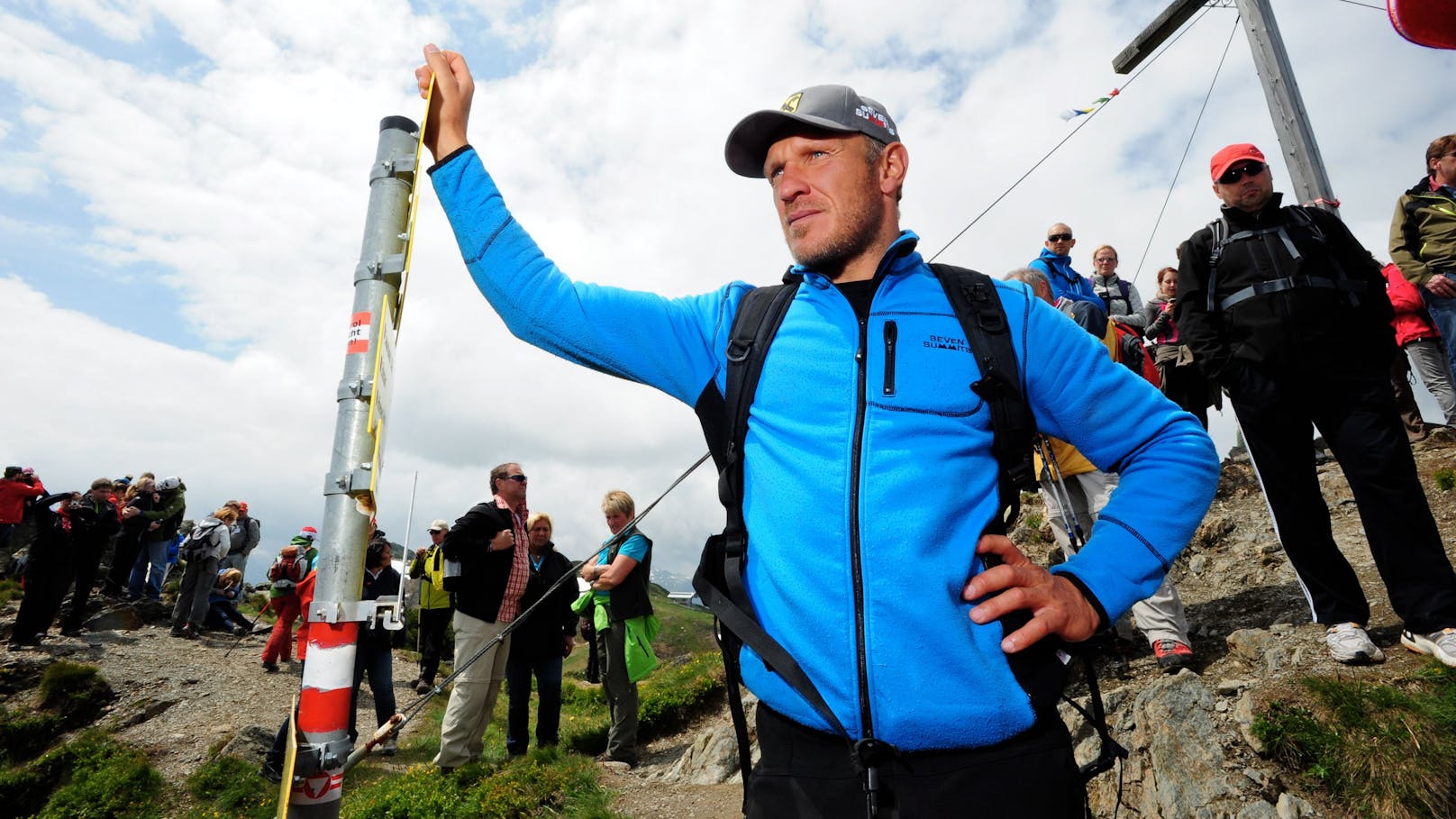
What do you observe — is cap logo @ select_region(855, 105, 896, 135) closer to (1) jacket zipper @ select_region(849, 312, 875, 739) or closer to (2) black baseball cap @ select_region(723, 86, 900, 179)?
(2) black baseball cap @ select_region(723, 86, 900, 179)

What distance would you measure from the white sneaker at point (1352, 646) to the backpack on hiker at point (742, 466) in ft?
13.3

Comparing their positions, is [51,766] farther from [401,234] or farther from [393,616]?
[401,234]

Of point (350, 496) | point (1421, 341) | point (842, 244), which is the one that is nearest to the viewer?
point (842, 244)

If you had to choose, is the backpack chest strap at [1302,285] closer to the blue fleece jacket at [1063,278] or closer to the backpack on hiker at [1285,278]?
the backpack on hiker at [1285,278]

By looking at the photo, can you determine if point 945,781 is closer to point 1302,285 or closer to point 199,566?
point 1302,285

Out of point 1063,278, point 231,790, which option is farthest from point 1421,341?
point 231,790

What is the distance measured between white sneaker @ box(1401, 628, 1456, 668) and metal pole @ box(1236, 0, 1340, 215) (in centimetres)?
417

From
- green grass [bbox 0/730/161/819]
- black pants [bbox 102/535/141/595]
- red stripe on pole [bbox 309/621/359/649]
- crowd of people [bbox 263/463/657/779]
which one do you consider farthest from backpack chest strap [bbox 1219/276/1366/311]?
black pants [bbox 102/535/141/595]

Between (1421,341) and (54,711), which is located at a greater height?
(1421,341)

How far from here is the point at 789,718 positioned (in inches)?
79.4

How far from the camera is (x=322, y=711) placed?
2795mm

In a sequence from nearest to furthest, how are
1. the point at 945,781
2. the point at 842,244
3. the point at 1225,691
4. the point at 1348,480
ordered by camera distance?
the point at 945,781
the point at 842,244
the point at 1348,480
the point at 1225,691

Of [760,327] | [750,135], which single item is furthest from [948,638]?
[750,135]

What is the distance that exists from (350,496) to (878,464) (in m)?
2.00
